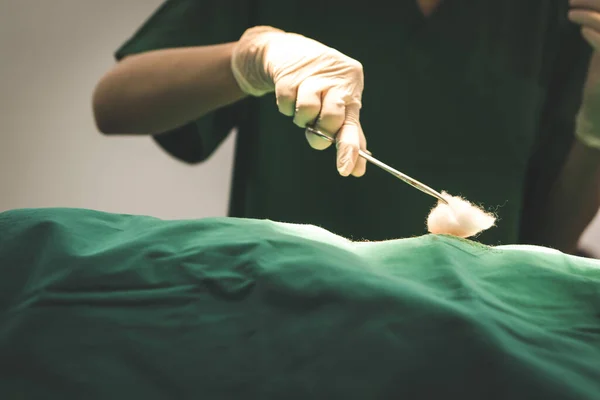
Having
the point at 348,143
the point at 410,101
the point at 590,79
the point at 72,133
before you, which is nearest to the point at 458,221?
the point at 348,143

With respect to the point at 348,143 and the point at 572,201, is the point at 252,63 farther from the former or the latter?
the point at 572,201

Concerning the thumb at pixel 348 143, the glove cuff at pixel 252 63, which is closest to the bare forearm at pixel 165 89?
the glove cuff at pixel 252 63

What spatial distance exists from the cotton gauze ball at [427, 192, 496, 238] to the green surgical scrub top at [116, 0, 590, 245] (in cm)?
45

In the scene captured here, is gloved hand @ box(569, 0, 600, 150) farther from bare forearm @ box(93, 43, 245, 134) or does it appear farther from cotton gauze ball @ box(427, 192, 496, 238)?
bare forearm @ box(93, 43, 245, 134)

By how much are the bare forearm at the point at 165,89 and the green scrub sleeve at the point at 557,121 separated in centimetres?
79

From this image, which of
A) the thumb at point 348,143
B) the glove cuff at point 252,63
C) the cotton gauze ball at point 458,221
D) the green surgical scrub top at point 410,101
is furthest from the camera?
the green surgical scrub top at point 410,101

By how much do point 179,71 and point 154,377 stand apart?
0.89 metres

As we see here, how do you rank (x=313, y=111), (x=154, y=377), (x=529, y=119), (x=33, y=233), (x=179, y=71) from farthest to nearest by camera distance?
(x=529, y=119) < (x=179, y=71) < (x=313, y=111) < (x=33, y=233) < (x=154, y=377)

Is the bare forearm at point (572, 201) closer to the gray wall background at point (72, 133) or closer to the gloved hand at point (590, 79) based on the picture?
the gloved hand at point (590, 79)

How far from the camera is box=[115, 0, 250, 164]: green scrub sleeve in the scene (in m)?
1.34

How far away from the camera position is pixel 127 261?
58 cm

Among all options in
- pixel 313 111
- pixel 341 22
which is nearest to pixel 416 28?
pixel 341 22

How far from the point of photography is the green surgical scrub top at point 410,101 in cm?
130

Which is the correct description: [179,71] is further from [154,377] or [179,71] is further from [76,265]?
[154,377]
